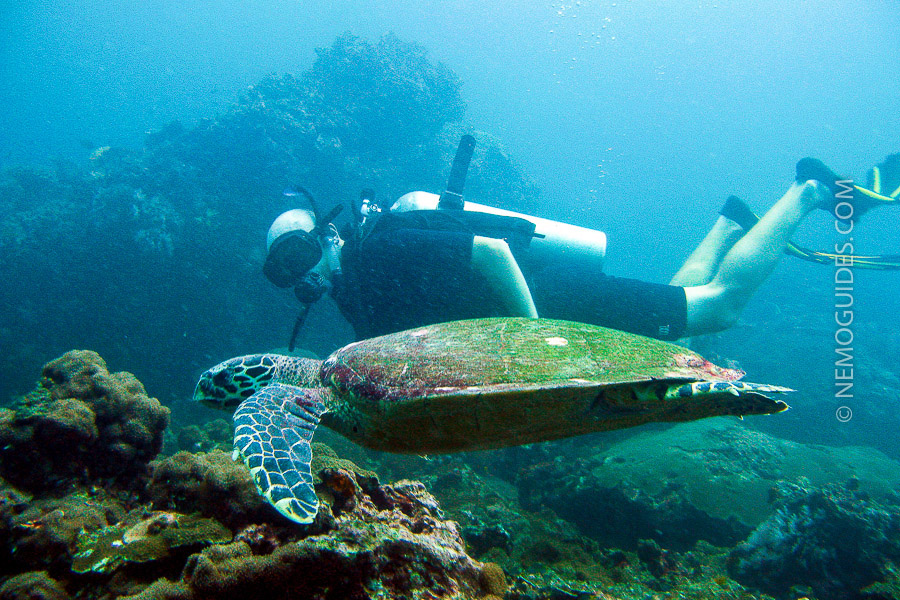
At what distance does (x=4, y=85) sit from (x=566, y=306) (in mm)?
117044

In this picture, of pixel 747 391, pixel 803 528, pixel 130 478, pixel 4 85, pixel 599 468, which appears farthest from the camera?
pixel 4 85

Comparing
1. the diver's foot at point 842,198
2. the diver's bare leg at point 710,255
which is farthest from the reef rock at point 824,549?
the diver's foot at point 842,198

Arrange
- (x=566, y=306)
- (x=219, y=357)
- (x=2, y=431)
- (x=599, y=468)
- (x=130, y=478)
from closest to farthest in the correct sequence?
(x=2, y=431) < (x=130, y=478) < (x=566, y=306) < (x=599, y=468) < (x=219, y=357)

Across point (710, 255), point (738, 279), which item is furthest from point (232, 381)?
point (710, 255)

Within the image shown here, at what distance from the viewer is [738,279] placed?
409cm

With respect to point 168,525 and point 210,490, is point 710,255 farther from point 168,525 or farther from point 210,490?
point 168,525

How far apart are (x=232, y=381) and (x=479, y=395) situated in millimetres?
1976

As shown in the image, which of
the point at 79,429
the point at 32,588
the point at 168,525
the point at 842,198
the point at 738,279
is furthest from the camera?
the point at 842,198

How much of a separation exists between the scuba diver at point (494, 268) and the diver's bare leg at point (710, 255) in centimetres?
4

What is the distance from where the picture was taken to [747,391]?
145 cm

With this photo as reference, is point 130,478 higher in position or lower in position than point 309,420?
lower

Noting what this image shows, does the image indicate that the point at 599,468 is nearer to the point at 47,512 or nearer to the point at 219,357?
the point at 47,512

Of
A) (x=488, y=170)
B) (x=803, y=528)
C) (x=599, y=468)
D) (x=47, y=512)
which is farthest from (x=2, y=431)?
(x=488, y=170)

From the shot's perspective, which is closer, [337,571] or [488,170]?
[337,571]
